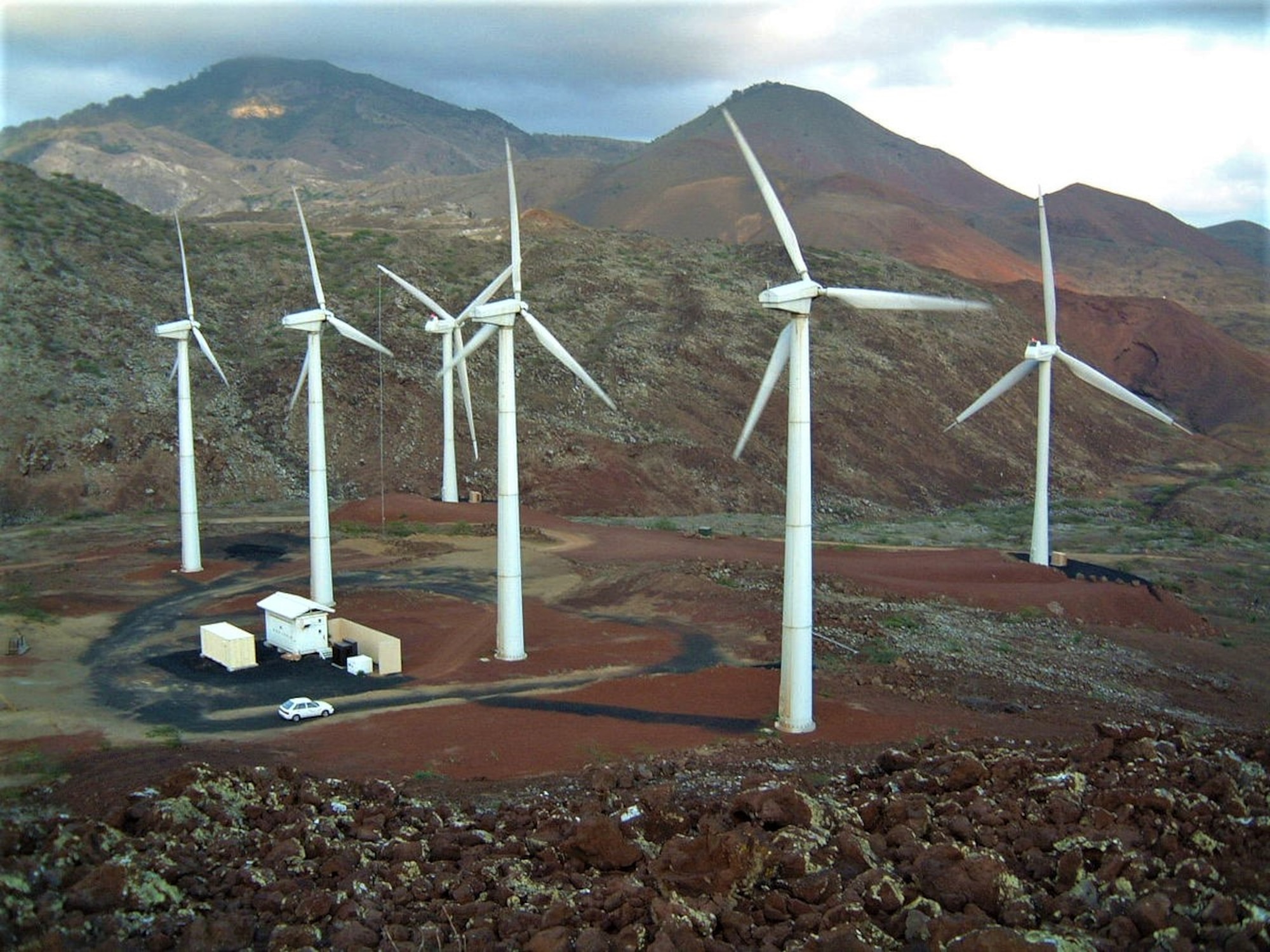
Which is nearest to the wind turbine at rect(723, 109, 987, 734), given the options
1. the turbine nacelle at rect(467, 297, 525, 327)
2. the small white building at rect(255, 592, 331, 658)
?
the turbine nacelle at rect(467, 297, 525, 327)

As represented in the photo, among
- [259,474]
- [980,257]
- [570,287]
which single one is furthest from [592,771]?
[980,257]

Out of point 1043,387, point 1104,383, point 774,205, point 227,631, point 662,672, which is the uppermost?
point 774,205

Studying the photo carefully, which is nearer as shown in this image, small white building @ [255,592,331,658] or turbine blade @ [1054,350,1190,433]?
small white building @ [255,592,331,658]

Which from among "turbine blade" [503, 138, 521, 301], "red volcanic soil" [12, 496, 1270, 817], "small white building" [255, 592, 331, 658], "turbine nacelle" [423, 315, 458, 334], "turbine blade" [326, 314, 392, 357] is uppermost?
"turbine blade" [503, 138, 521, 301]

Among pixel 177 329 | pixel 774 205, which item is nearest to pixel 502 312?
pixel 774 205

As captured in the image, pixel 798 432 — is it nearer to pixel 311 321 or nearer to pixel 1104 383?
pixel 311 321

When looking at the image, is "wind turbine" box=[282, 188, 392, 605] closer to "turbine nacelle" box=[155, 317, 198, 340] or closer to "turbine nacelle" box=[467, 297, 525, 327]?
"turbine nacelle" box=[467, 297, 525, 327]

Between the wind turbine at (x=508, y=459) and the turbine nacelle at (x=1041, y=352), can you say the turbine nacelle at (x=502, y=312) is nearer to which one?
the wind turbine at (x=508, y=459)
